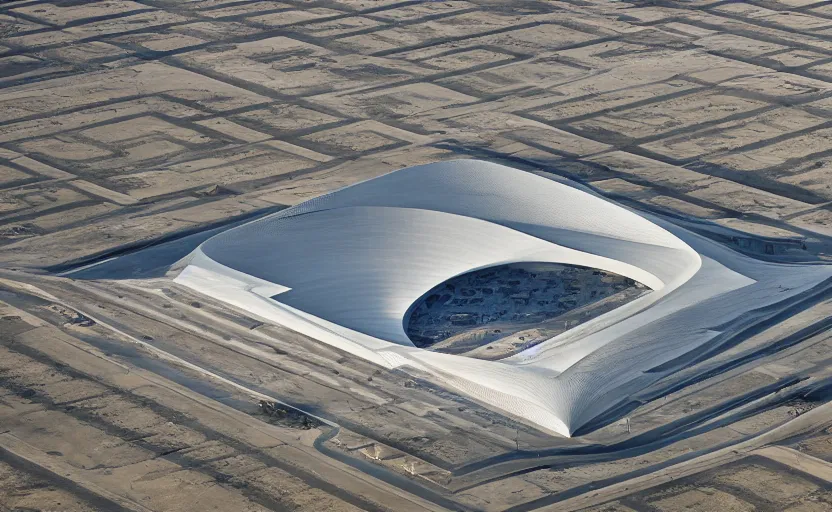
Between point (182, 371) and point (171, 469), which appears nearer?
point (171, 469)

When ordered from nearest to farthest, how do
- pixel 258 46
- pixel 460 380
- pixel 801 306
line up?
pixel 460 380
pixel 801 306
pixel 258 46

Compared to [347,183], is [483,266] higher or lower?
higher

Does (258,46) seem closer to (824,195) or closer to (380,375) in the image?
(824,195)

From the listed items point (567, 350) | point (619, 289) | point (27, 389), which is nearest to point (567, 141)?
point (619, 289)

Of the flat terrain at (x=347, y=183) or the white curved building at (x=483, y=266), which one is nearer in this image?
the flat terrain at (x=347, y=183)

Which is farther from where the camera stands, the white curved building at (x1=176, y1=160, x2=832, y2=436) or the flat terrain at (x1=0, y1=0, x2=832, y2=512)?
the white curved building at (x1=176, y1=160, x2=832, y2=436)
